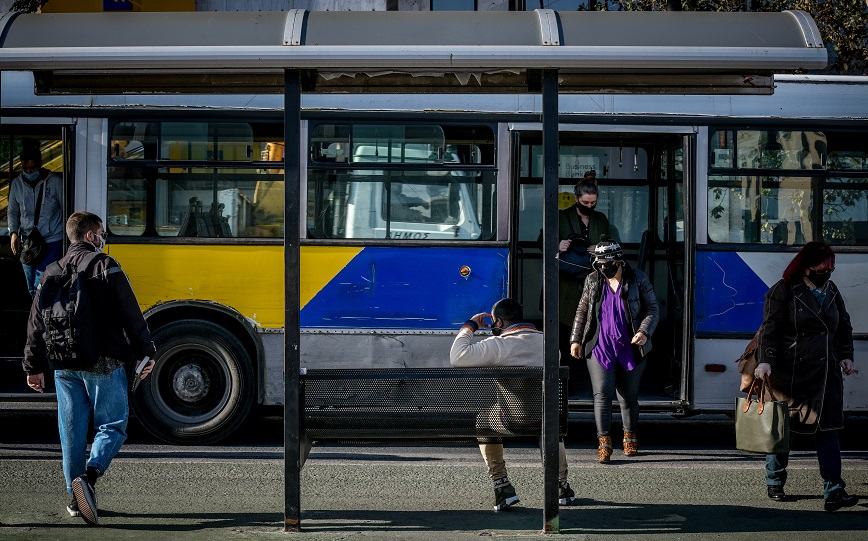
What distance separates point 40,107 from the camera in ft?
30.3

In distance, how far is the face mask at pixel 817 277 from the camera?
23.1 feet

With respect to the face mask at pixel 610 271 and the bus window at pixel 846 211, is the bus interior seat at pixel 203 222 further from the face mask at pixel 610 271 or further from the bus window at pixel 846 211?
the bus window at pixel 846 211

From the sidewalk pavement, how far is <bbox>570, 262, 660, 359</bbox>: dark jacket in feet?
3.03

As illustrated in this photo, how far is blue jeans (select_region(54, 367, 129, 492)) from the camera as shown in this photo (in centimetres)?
634

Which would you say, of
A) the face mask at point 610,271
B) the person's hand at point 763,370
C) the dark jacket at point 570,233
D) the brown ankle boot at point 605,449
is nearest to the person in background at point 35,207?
the dark jacket at point 570,233

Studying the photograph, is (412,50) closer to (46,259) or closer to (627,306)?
(627,306)

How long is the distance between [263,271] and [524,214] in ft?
10.1

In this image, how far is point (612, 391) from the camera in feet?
28.1

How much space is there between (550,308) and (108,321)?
252 centimetres

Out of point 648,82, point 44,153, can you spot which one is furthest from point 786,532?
point 44,153

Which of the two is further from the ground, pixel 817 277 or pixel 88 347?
pixel 817 277

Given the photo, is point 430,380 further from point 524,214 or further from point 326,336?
point 524,214

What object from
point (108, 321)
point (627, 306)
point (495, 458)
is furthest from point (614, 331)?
point (108, 321)

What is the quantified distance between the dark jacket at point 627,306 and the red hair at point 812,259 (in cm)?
160
